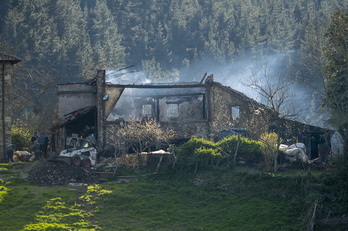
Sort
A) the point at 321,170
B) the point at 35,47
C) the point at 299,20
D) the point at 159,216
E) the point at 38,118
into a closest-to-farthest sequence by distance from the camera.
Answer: the point at 159,216 → the point at 321,170 → the point at 38,118 → the point at 35,47 → the point at 299,20

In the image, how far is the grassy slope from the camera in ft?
85.0

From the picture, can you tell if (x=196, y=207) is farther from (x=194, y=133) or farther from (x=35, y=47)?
(x=35, y=47)

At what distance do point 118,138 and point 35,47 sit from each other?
3728 cm

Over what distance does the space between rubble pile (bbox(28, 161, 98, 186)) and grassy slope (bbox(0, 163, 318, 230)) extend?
84 centimetres

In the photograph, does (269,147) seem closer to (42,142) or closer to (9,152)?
(42,142)

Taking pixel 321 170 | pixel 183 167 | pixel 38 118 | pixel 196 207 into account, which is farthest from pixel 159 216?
pixel 38 118

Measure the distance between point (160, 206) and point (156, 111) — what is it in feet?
60.7

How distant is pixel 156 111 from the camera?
4716 centimetres

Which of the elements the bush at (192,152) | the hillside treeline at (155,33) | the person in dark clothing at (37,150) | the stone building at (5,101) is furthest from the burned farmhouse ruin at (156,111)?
→ the hillside treeline at (155,33)

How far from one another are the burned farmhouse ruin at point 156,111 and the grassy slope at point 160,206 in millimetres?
12545

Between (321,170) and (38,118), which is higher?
(38,118)

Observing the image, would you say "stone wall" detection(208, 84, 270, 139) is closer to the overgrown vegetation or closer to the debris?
the overgrown vegetation

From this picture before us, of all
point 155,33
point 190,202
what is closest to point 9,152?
point 190,202

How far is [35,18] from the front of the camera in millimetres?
80250
